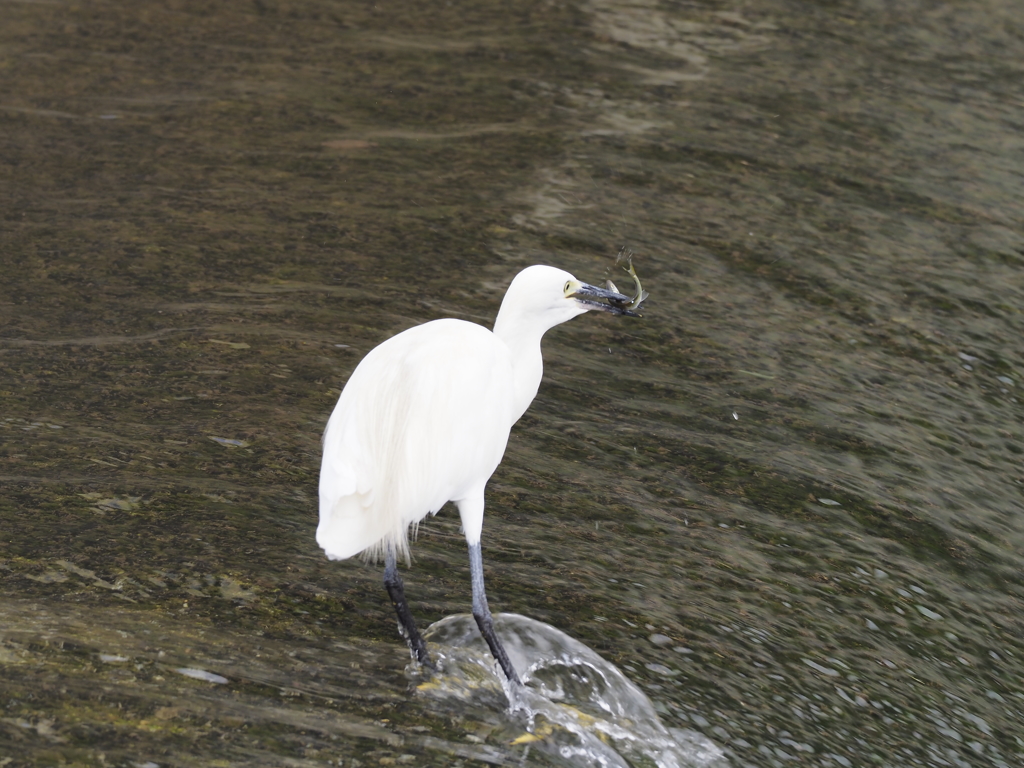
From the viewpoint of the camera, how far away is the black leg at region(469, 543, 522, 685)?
11.3 ft

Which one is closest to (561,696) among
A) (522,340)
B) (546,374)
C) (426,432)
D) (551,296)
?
(426,432)

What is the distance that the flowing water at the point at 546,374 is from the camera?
11.3 feet

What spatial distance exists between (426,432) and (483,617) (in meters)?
0.55

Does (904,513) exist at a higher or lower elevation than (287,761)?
lower

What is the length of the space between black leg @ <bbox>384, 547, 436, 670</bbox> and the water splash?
2.9 inches

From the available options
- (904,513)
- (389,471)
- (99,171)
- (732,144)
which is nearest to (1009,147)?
(732,144)

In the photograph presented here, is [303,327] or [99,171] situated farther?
[99,171]

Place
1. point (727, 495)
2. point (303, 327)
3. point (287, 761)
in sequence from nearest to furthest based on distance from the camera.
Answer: point (287, 761) → point (727, 495) → point (303, 327)

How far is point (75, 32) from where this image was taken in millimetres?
9078

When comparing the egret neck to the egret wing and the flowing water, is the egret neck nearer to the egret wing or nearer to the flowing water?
the egret wing

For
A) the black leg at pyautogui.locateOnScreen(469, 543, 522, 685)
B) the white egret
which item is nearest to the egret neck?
the white egret

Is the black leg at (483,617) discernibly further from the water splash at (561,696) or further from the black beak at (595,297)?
the black beak at (595,297)

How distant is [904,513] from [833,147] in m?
4.01

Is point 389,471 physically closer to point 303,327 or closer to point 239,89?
point 303,327
